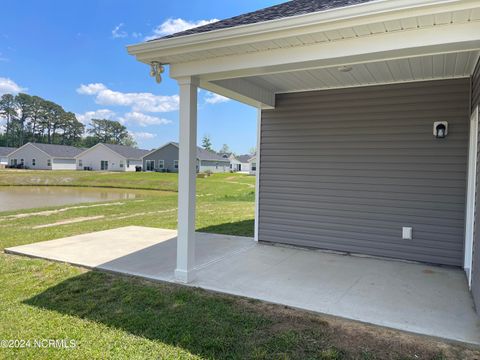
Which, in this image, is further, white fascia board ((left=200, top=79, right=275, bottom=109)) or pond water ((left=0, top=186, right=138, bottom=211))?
pond water ((left=0, top=186, right=138, bottom=211))

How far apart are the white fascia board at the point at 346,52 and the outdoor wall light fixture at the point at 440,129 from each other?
6.73 feet

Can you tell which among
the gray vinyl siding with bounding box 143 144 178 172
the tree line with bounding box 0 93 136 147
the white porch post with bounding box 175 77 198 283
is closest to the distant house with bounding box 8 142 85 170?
the gray vinyl siding with bounding box 143 144 178 172

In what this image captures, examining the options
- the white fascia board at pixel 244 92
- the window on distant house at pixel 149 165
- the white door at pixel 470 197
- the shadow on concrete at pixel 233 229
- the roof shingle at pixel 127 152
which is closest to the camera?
the white door at pixel 470 197

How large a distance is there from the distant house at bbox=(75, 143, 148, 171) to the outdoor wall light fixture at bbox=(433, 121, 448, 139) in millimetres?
43905

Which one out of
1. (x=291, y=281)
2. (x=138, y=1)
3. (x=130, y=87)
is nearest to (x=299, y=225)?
(x=291, y=281)

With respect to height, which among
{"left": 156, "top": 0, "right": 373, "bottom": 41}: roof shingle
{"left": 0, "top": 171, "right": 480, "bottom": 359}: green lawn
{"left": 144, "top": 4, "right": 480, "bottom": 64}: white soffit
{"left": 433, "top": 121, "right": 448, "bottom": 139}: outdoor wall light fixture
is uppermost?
{"left": 156, "top": 0, "right": 373, "bottom": 41}: roof shingle

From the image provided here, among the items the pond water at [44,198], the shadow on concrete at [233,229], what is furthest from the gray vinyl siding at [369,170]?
the pond water at [44,198]

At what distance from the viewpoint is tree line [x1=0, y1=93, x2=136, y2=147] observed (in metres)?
68.1

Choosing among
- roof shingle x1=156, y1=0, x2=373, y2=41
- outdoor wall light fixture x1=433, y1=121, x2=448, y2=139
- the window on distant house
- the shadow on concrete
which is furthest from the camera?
the window on distant house

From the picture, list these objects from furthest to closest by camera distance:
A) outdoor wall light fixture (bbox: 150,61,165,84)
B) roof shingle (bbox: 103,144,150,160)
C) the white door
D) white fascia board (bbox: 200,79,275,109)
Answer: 1. roof shingle (bbox: 103,144,150,160)
2. white fascia board (bbox: 200,79,275,109)
3. the white door
4. outdoor wall light fixture (bbox: 150,61,165,84)

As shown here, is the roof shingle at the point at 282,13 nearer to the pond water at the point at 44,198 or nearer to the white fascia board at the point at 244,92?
the white fascia board at the point at 244,92

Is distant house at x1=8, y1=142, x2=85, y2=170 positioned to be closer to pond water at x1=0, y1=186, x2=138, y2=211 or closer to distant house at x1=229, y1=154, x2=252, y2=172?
distant house at x1=229, y1=154, x2=252, y2=172

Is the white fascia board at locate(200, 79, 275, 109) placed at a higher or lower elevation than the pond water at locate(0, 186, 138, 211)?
higher

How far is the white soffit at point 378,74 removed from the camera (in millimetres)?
4086
